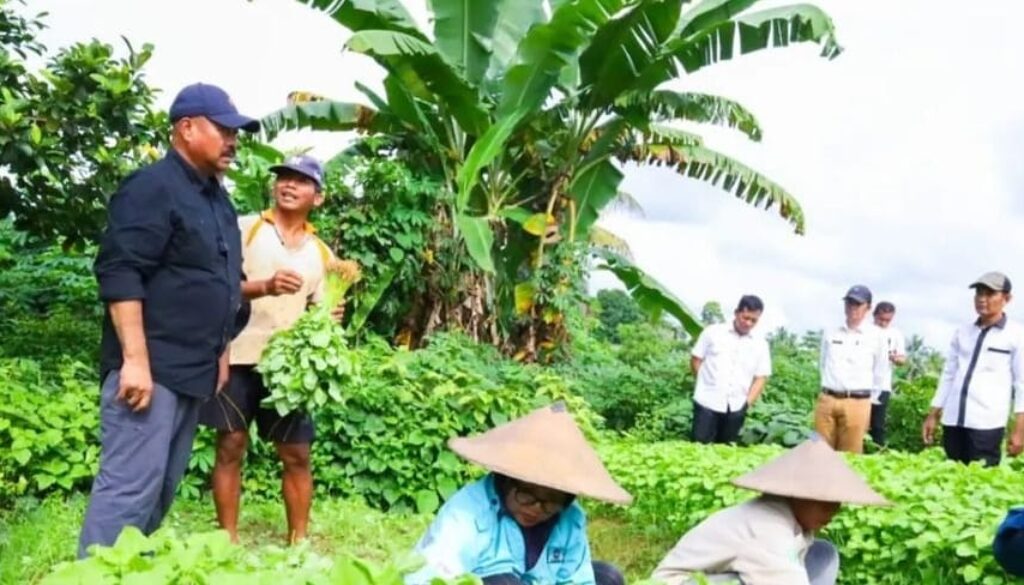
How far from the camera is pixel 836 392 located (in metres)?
8.50

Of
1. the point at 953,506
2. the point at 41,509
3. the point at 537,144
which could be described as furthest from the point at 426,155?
the point at 953,506

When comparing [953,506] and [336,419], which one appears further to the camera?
[336,419]

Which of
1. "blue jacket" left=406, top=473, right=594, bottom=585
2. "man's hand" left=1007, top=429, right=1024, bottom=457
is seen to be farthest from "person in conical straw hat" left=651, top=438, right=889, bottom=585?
"man's hand" left=1007, top=429, right=1024, bottom=457

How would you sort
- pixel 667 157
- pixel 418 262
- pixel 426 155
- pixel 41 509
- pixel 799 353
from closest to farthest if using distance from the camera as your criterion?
pixel 41 509 → pixel 418 262 → pixel 426 155 → pixel 667 157 → pixel 799 353

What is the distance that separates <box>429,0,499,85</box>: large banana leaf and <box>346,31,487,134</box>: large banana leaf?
13.5 inches

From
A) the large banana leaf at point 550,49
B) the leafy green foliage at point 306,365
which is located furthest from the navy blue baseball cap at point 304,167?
the large banana leaf at point 550,49

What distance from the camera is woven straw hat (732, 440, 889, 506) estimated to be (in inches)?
129

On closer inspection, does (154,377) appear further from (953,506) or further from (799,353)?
(799,353)

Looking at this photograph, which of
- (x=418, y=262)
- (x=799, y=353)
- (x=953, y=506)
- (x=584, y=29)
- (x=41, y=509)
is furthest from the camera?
(x=799, y=353)

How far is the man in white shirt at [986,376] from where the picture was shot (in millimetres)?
6391

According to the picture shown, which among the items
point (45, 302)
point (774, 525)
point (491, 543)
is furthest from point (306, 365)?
point (45, 302)

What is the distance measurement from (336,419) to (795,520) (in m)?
3.42

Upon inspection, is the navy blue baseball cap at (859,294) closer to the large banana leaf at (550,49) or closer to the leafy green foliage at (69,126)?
the large banana leaf at (550,49)

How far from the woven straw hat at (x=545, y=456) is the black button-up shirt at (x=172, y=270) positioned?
1.07m
